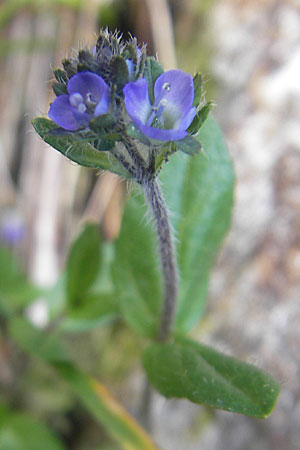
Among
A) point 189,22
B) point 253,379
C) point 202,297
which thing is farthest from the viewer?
point 189,22

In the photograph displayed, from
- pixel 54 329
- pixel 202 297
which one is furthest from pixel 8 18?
pixel 202 297

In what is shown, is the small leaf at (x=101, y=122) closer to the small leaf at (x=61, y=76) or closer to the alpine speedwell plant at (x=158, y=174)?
the alpine speedwell plant at (x=158, y=174)

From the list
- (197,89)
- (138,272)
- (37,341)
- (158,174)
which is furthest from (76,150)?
(37,341)

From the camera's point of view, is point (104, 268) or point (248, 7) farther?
point (248, 7)

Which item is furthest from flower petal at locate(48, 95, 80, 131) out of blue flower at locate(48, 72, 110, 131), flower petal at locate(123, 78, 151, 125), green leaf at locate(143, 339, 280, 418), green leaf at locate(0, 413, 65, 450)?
green leaf at locate(0, 413, 65, 450)

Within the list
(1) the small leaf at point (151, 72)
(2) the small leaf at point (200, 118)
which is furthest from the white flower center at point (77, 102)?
(2) the small leaf at point (200, 118)

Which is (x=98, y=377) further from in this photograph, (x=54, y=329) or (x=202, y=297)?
(x=202, y=297)

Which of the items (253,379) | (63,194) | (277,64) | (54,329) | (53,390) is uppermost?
(277,64)

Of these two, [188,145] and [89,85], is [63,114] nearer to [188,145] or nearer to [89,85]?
[89,85]

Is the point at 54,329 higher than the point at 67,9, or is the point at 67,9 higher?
the point at 67,9
